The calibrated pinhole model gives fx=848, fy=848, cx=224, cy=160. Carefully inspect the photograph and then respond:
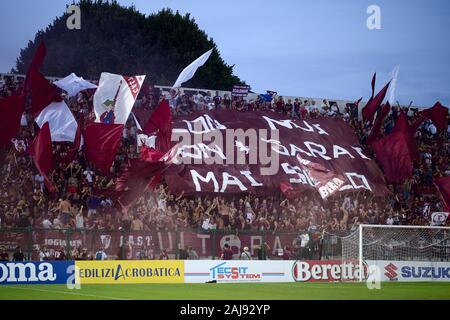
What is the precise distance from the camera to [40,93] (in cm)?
3112

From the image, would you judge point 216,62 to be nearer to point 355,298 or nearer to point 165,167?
point 165,167

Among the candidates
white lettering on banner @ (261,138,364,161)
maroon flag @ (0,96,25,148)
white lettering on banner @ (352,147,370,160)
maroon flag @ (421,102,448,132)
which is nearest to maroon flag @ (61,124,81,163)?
maroon flag @ (0,96,25,148)

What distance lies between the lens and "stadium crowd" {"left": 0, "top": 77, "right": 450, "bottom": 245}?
2853 centimetres

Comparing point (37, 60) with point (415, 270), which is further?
point (415, 270)

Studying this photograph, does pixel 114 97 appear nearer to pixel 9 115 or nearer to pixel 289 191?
pixel 9 115

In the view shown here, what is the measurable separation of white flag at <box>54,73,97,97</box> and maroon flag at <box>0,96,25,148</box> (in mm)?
3543

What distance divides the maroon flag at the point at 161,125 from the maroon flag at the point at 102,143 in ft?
7.16

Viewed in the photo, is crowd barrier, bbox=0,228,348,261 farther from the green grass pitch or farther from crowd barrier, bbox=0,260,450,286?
the green grass pitch

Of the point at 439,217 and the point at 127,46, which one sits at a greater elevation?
the point at 127,46

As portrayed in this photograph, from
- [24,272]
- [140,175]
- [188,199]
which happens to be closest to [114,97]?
[140,175]

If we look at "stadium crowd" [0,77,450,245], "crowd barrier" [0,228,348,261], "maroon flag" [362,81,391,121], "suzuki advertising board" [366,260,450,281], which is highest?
"maroon flag" [362,81,391,121]

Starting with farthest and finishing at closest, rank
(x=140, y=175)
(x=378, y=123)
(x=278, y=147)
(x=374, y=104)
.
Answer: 1. (x=374, y=104)
2. (x=378, y=123)
3. (x=278, y=147)
4. (x=140, y=175)

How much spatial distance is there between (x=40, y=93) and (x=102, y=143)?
2943 mm

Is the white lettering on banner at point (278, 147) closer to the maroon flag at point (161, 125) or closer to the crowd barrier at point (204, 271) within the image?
the maroon flag at point (161, 125)
